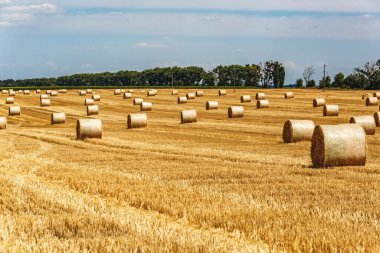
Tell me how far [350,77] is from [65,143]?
329 ft

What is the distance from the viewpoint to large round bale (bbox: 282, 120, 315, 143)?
23.7 m

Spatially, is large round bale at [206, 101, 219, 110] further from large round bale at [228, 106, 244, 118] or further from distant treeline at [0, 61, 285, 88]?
distant treeline at [0, 61, 285, 88]

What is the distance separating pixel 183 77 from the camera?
17162 centimetres

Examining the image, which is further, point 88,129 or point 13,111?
point 13,111

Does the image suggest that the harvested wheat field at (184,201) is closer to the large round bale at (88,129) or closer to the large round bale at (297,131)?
the large round bale at (297,131)

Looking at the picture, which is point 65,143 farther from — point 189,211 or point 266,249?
point 266,249

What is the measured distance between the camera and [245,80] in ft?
536

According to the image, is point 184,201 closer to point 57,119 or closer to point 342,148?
point 342,148

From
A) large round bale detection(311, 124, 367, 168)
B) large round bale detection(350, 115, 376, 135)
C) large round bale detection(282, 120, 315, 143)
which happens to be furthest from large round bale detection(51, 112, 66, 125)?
large round bale detection(311, 124, 367, 168)

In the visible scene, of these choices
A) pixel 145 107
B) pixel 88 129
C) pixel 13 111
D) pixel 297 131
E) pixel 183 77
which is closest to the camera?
Result: pixel 297 131

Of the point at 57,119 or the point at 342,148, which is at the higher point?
the point at 342,148

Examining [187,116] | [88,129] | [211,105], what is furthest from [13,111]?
[88,129]

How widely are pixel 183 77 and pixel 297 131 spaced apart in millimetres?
148770

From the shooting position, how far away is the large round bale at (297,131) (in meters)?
23.7
